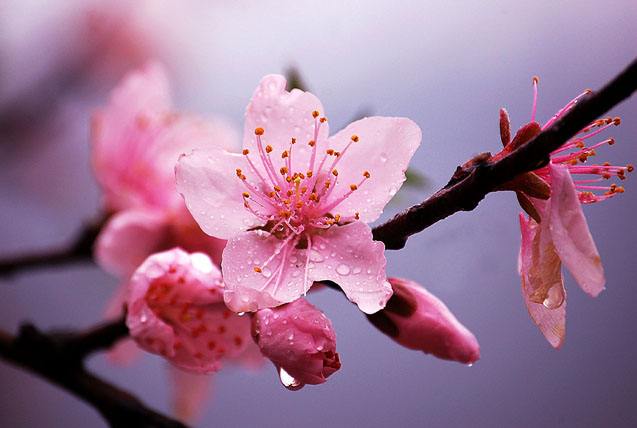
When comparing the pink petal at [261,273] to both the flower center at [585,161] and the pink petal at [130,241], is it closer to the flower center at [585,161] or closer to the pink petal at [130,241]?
the flower center at [585,161]

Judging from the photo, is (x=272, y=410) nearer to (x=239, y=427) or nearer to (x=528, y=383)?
(x=239, y=427)

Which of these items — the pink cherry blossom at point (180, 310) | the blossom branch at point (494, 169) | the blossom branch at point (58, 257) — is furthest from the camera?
the blossom branch at point (58, 257)

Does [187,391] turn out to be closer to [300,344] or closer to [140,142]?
[140,142]

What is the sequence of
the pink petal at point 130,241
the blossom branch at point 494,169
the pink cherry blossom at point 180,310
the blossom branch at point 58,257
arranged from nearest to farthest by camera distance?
the blossom branch at point 494,169 → the pink cherry blossom at point 180,310 → the pink petal at point 130,241 → the blossom branch at point 58,257

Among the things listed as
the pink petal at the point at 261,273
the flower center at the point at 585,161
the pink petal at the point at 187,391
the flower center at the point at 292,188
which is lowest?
the pink petal at the point at 187,391

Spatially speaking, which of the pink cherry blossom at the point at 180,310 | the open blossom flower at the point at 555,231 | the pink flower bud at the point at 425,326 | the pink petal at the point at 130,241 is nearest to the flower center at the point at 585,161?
the open blossom flower at the point at 555,231

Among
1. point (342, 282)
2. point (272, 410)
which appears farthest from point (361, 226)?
point (272, 410)

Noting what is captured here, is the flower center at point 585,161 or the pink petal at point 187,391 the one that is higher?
the flower center at point 585,161
